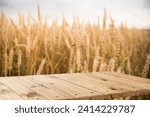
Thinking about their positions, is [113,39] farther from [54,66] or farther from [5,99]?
[5,99]

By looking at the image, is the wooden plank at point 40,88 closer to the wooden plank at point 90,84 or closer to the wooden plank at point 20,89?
the wooden plank at point 20,89

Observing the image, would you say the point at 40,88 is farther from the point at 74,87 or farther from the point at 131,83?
the point at 131,83

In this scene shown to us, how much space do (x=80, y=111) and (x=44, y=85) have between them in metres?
0.23

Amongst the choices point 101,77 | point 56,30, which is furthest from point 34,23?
point 101,77

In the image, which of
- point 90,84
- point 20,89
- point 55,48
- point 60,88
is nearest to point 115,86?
point 90,84

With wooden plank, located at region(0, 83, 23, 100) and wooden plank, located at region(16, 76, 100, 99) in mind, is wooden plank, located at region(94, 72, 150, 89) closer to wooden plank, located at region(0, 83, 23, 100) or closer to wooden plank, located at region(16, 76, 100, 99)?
wooden plank, located at region(16, 76, 100, 99)

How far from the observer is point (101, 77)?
1.90 m

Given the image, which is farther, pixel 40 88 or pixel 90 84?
pixel 90 84

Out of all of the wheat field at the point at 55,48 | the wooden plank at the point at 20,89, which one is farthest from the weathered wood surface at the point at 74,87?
the wheat field at the point at 55,48

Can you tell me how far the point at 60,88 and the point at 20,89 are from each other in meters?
0.19

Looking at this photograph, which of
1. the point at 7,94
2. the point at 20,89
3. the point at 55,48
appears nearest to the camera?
the point at 7,94

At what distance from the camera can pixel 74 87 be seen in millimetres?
1583

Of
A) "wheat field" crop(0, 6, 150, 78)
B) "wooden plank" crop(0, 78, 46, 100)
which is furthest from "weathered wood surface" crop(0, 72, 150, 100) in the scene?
"wheat field" crop(0, 6, 150, 78)

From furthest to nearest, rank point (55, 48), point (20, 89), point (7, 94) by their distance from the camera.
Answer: point (55, 48), point (20, 89), point (7, 94)
